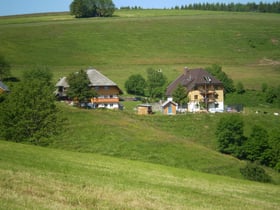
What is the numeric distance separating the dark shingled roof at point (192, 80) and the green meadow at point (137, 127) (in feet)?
21.5

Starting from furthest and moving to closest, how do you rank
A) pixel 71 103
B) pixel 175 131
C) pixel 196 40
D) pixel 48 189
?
pixel 196 40 → pixel 71 103 → pixel 175 131 → pixel 48 189

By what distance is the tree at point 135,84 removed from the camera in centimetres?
10081

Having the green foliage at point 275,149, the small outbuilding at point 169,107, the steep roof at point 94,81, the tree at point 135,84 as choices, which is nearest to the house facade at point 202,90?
the tree at point 135,84

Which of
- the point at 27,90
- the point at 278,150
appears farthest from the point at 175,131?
the point at 27,90

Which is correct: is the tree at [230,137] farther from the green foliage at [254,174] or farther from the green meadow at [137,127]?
the green foliage at [254,174]

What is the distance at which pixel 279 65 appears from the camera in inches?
4956

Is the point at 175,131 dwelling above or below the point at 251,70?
below

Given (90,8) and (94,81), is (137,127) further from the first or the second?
(90,8)

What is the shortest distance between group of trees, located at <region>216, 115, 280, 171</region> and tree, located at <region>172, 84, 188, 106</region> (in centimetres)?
2523

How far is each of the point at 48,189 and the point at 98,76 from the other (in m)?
77.5

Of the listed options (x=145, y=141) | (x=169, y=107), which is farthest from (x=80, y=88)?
(x=145, y=141)

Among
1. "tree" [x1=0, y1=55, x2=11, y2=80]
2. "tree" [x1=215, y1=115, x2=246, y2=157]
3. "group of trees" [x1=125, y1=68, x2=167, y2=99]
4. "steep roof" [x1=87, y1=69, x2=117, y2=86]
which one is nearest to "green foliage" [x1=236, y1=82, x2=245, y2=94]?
"group of trees" [x1=125, y1=68, x2=167, y2=99]

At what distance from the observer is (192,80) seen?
315 ft

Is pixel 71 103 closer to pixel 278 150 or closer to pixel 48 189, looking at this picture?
pixel 278 150
